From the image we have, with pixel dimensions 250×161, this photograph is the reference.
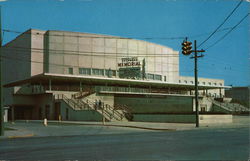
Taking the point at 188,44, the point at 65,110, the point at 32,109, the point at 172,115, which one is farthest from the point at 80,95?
the point at 188,44

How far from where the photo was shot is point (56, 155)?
34.5 feet

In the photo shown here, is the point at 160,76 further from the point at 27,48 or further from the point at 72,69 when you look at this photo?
the point at 27,48

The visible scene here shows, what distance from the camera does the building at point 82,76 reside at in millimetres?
48809

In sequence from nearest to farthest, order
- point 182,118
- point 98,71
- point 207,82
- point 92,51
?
point 182,118
point 92,51
point 98,71
point 207,82

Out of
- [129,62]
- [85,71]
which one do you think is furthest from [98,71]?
[129,62]

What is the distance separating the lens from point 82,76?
174 feet

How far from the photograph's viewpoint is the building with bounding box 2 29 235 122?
48809 millimetres

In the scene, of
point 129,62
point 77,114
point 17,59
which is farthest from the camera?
point 17,59

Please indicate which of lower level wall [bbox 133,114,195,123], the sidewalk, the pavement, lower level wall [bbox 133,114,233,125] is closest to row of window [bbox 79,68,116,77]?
lower level wall [bbox 133,114,195,123]

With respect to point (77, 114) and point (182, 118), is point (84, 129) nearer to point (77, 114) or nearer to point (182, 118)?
point (182, 118)

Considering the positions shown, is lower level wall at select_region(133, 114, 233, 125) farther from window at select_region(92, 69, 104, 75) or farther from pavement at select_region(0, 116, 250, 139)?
window at select_region(92, 69, 104, 75)

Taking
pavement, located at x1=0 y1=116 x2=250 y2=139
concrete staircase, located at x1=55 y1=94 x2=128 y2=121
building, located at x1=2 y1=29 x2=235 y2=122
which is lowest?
pavement, located at x1=0 y1=116 x2=250 y2=139

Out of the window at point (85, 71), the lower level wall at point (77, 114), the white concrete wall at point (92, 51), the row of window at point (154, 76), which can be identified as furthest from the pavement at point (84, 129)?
the row of window at point (154, 76)

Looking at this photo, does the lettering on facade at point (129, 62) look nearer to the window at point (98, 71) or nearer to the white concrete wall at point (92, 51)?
the white concrete wall at point (92, 51)
